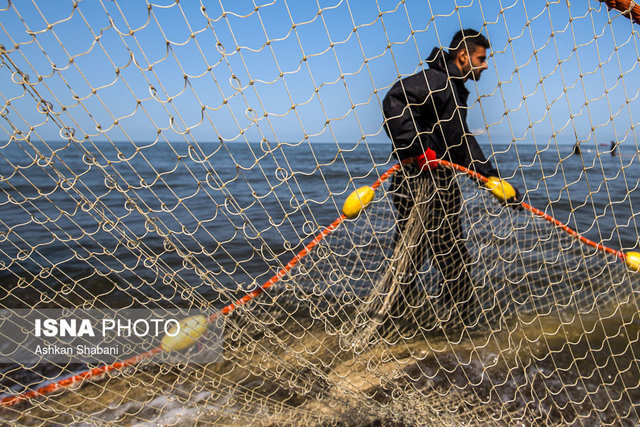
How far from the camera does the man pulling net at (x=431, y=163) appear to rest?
280 cm

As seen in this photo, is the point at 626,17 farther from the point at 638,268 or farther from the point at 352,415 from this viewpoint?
the point at 352,415

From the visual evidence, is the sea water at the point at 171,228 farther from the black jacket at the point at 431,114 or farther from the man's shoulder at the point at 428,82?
the man's shoulder at the point at 428,82

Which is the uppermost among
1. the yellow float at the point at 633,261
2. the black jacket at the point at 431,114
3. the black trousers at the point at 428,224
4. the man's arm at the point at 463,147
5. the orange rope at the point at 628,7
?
the orange rope at the point at 628,7

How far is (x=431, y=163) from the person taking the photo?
2.87 meters

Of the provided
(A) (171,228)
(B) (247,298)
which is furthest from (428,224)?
(A) (171,228)

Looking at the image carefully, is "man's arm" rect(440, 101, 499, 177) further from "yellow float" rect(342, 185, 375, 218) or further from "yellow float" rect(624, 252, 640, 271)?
"yellow float" rect(624, 252, 640, 271)

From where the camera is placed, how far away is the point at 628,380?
10.4 ft

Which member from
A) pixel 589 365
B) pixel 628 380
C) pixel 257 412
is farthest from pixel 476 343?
pixel 257 412

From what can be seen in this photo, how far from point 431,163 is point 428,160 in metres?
0.04

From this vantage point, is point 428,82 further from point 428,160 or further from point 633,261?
point 633,261

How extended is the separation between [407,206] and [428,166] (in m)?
0.52

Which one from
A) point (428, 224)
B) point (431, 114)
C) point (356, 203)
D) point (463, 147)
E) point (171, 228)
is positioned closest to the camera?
point (356, 203)

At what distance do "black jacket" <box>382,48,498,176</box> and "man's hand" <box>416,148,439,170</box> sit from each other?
4 cm

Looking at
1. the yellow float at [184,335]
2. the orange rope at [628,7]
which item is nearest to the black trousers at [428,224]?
the orange rope at [628,7]
